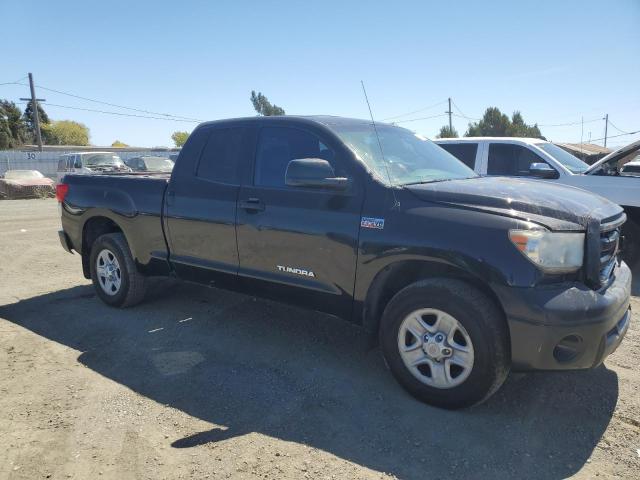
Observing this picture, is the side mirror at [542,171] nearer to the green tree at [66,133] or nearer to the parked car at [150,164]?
the parked car at [150,164]

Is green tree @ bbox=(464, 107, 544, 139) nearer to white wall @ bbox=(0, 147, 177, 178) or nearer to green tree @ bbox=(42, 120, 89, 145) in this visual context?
white wall @ bbox=(0, 147, 177, 178)

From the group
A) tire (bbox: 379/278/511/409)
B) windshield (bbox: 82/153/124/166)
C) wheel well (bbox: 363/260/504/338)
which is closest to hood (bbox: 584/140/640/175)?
wheel well (bbox: 363/260/504/338)

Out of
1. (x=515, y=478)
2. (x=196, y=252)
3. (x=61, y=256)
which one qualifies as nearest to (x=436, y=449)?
(x=515, y=478)

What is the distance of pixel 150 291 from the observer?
5883mm

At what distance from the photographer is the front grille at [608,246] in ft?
10.1

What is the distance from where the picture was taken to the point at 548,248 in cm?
282

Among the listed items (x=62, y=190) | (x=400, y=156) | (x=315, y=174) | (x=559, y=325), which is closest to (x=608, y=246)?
(x=559, y=325)

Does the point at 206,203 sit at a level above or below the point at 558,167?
below

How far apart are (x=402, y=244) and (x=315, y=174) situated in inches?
30.2

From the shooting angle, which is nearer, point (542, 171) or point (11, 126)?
point (542, 171)

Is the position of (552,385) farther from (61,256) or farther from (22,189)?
(22,189)

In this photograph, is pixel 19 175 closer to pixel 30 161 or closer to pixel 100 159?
pixel 100 159

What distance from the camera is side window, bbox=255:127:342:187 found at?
155 inches

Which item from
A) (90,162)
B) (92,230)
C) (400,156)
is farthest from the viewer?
(90,162)
